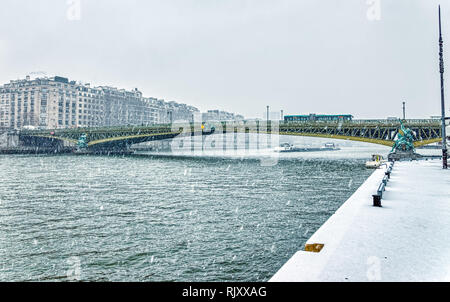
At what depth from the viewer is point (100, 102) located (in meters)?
185

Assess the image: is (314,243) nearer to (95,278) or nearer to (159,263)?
(159,263)

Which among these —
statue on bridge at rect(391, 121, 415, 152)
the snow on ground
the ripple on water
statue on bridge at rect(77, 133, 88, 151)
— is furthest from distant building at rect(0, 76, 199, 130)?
the snow on ground

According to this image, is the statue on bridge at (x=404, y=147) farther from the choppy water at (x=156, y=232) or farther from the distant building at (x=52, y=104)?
the distant building at (x=52, y=104)

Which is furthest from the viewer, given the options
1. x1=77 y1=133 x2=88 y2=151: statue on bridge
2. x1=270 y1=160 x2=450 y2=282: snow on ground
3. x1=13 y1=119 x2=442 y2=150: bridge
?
x1=77 y1=133 x2=88 y2=151: statue on bridge

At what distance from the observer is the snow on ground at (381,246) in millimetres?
7019

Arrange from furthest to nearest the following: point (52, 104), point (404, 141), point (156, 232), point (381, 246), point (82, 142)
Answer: point (52, 104)
point (82, 142)
point (404, 141)
point (156, 232)
point (381, 246)

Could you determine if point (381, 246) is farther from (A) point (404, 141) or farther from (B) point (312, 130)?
(B) point (312, 130)

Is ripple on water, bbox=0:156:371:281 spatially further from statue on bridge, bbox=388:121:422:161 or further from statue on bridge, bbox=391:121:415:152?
statue on bridge, bbox=391:121:415:152

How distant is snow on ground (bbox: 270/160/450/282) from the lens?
23.0 ft

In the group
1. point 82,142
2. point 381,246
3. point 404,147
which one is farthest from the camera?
point 82,142

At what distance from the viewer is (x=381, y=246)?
9008 mm

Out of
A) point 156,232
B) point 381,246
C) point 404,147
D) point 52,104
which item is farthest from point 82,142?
point 381,246

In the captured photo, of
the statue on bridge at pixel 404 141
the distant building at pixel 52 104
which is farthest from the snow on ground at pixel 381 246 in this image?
the distant building at pixel 52 104

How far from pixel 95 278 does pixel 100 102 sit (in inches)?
7393
